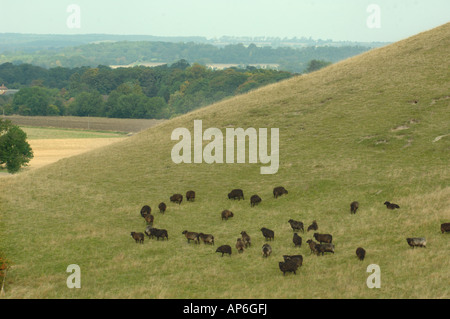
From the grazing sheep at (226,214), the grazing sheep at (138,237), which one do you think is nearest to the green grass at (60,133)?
the grazing sheep at (226,214)

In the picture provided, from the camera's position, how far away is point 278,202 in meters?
30.1

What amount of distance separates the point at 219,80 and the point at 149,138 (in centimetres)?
14594

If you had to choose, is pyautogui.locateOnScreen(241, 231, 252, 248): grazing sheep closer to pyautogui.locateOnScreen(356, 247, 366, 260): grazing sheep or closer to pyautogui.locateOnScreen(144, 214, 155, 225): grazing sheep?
pyautogui.locateOnScreen(356, 247, 366, 260): grazing sheep

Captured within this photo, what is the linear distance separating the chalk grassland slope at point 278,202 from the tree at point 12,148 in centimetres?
2658

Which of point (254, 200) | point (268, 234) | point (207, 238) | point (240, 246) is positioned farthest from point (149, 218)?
point (268, 234)

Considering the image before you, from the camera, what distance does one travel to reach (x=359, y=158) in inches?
1357

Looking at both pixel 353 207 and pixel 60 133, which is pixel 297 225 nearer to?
pixel 353 207

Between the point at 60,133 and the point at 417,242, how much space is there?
108 m

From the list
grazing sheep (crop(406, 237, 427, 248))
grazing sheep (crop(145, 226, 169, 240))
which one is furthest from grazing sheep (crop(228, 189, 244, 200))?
grazing sheep (crop(406, 237, 427, 248))

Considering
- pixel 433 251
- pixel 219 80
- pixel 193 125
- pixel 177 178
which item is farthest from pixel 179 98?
pixel 433 251

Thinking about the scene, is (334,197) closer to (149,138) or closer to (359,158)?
(359,158)

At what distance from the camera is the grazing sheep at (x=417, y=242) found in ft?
69.1

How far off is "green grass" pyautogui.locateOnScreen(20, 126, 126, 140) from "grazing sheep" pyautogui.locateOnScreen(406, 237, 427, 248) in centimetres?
9881

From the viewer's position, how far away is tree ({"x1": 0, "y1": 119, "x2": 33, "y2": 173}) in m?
69.3
